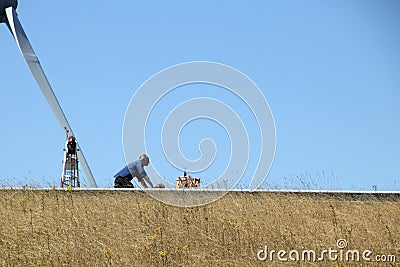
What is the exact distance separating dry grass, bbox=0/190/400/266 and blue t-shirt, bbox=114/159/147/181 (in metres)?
0.63

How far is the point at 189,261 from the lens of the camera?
1035 cm

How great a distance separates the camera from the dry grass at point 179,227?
10.6m

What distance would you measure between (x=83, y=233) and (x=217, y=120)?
2966 mm

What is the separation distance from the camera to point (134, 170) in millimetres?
14625

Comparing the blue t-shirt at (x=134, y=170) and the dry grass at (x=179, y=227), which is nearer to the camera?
the dry grass at (x=179, y=227)

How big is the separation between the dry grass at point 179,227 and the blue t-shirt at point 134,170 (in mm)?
633

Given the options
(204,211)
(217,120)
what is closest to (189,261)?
(204,211)

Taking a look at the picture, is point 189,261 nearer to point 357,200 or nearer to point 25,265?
point 25,265

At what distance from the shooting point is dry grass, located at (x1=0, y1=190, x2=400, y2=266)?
1059 cm

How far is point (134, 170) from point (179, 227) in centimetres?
309

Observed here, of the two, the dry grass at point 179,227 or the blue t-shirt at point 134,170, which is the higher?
the blue t-shirt at point 134,170

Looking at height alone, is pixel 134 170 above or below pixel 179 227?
above

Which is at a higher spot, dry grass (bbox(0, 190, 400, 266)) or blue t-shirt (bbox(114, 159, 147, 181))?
blue t-shirt (bbox(114, 159, 147, 181))

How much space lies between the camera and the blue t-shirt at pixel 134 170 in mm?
14469
